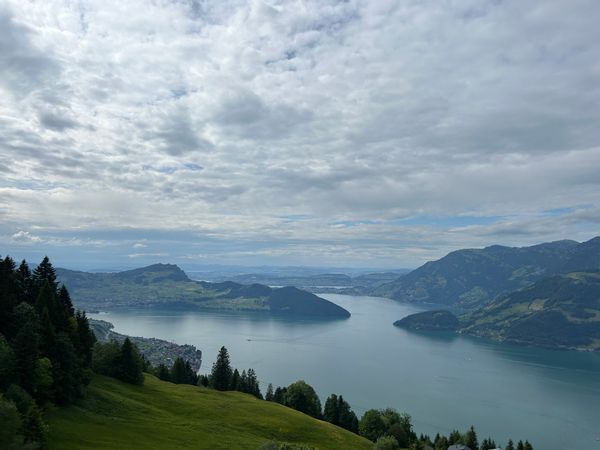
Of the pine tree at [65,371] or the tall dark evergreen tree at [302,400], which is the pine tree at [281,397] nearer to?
the tall dark evergreen tree at [302,400]

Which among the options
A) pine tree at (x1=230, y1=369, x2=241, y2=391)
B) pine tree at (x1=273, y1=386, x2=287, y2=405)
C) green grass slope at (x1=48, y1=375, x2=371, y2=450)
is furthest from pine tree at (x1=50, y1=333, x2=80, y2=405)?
pine tree at (x1=273, y1=386, x2=287, y2=405)

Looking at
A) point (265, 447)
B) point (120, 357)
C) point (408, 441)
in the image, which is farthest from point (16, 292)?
point (408, 441)

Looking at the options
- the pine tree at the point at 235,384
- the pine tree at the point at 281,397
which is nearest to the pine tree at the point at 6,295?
the pine tree at the point at 235,384

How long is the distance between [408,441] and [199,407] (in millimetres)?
59322

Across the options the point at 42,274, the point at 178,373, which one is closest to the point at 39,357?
the point at 42,274

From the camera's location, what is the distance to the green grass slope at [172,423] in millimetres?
46156

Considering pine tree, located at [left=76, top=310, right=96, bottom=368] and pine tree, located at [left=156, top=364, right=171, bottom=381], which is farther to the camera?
pine tree, located at [left=156, top=364, right=171, bottom=381]

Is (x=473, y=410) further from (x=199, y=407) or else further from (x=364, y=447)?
(x=199, y=407)

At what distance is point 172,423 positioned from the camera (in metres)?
58.2

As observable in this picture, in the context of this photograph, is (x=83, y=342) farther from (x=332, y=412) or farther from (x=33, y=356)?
(x=332, y=412)

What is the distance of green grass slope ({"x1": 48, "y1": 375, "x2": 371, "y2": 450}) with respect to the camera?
4616 cm

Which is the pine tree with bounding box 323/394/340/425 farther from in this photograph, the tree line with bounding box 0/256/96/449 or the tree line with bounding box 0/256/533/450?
the tree line with bounding box 0/256/96/449

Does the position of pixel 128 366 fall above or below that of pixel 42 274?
below

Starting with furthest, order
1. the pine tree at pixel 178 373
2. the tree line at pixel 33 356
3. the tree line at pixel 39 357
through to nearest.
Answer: the pine tree at pixel 178 373 < the tree line at pixel 39 357 < the tree line at pixel 33 356
